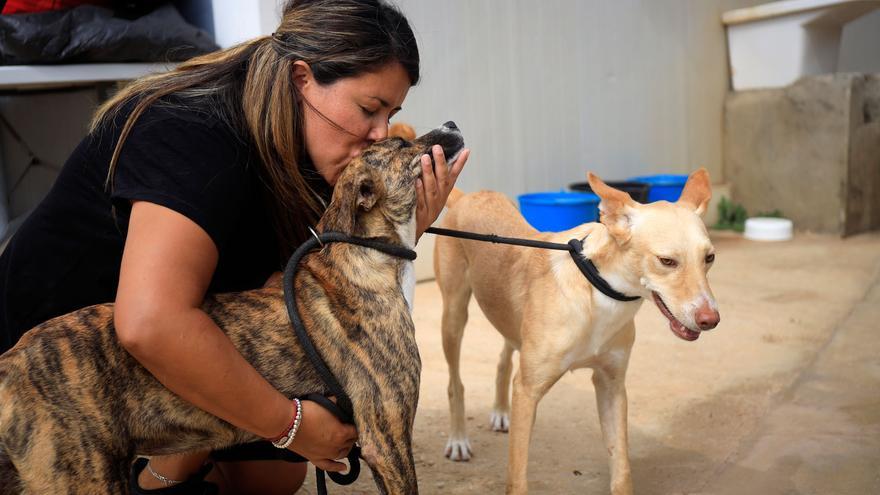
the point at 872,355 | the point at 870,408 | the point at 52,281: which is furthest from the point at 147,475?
the point at 872,355

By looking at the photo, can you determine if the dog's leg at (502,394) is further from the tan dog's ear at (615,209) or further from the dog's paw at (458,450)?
the tan dog's ear at (615,209)

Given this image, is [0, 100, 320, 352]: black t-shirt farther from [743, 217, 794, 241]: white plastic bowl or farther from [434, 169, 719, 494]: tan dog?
[743, 217, 794, 241]: white plastic bowl

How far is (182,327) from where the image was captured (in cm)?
185

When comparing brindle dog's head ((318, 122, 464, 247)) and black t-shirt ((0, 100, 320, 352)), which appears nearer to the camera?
black t-shirt ((0, 100, 320, 352))

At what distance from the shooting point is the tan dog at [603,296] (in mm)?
2510

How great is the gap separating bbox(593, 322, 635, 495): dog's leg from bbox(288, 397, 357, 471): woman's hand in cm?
115

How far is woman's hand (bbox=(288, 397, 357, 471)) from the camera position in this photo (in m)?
2.06

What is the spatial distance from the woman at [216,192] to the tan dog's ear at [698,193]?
0.89m

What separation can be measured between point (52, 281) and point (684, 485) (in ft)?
7.63

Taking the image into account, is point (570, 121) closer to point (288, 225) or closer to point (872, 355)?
point (872, 355)

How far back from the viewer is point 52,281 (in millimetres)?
2262

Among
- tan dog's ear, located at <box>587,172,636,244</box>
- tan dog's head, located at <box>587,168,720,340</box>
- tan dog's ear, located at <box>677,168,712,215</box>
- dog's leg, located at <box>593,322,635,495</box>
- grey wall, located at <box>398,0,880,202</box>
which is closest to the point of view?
tan dog's head, located at <box>587,168,720,340</box>

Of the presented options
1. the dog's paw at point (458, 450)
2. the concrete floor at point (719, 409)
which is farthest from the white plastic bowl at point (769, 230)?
the dog's paw at point (458, 450)

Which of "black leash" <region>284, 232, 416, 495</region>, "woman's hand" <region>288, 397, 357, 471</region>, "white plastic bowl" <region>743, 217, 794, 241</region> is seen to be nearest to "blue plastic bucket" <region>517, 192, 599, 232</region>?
"white plastic bowl" <region>743, 217, 794, 241</region>
